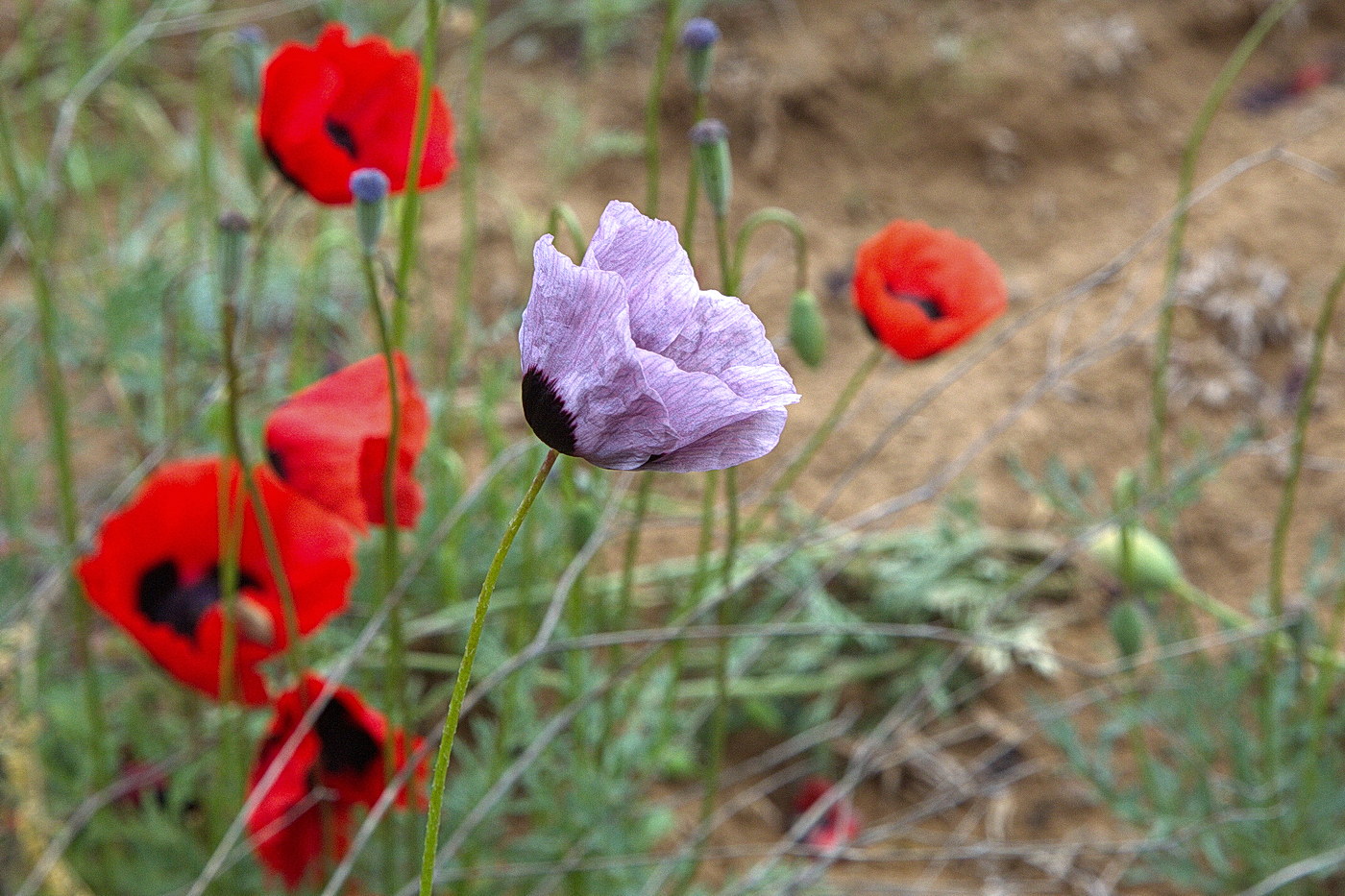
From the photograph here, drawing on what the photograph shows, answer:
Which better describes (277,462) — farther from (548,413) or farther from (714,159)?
(548,413)

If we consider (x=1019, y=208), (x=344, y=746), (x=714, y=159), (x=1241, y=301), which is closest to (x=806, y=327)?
(x=714, y=159)

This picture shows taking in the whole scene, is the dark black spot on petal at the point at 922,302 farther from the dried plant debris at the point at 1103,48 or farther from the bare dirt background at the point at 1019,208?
the dried plant debris at the point at 1103,48

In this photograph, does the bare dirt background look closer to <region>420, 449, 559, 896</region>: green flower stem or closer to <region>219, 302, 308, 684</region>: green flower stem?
<region>219, 302, 308, 684</region>: green flower stem

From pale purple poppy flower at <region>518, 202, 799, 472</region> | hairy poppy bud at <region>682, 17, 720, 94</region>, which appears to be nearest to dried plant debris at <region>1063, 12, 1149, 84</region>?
hairy poppy bud at <region>682, 17, 720, 94</region>

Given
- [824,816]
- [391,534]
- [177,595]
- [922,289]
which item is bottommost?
[824,816]

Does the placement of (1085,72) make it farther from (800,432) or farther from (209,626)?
(209,626)

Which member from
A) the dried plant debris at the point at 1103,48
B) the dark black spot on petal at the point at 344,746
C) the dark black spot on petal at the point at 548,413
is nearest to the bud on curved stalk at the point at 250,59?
→ the dark black spot on petal at the point at 344,746

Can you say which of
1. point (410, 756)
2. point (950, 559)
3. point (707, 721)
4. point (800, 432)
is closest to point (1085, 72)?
point (800, 432)
